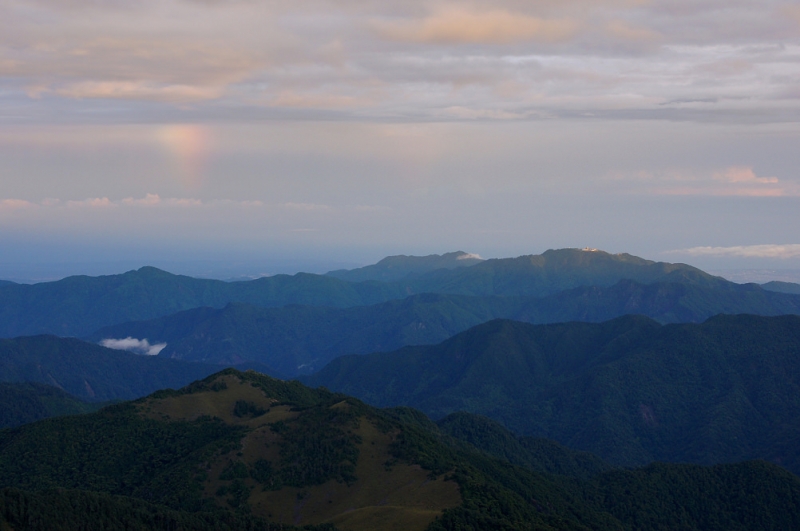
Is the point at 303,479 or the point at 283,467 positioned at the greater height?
the point at 283,467

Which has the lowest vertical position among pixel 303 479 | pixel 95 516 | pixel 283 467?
pixel 303 479

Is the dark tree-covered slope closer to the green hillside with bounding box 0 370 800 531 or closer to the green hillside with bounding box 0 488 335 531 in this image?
the green hillside with bounding box 0 370 800 531

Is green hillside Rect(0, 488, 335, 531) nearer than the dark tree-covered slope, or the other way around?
green hillside Rect(0, 488, 335, 531)

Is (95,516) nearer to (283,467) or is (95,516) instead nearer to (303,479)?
(303,479)

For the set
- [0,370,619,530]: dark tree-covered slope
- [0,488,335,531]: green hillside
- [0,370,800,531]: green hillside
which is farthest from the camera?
[0,370,619,530]: dark tree-covered slope

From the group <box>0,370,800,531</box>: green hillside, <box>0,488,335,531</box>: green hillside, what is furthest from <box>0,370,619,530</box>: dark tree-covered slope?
<box>0,488,335,531</box>: green hillside

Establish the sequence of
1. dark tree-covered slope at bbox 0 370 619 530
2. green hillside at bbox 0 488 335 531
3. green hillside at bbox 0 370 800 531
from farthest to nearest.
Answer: dark tree-covered slope at bbox 0 370 619 530, green hillside at bbox 0 370 800 531, green hillside at bbox 0 488 335 531

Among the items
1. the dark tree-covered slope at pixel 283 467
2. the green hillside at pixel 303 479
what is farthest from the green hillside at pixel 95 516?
the dark tree-covered slope at pixel 283 467

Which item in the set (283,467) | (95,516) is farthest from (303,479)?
(95,516)

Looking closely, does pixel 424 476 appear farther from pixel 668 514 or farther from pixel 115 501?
pixel 668 514

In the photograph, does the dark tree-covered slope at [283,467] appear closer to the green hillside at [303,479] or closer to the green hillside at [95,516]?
the green hillside at [303,479]

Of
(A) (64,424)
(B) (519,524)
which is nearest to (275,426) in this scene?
(A) (64,424)
